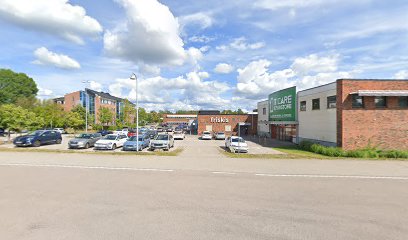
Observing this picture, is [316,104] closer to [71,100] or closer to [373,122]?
[373,122]

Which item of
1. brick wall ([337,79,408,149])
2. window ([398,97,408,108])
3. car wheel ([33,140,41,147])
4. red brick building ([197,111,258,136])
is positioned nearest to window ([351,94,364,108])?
brick wall ([337,79,408,149])

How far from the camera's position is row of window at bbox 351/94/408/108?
1933 cm

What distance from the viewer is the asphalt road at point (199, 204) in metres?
4.91

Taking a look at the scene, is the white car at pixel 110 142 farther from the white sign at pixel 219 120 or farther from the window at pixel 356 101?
the white sign at pixel 219 120

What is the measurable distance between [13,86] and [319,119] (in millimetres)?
77952

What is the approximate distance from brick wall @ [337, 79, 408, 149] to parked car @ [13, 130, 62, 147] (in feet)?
90.4

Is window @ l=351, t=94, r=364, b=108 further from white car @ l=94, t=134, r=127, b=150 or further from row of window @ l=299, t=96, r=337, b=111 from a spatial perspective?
white car @ l=94, t=134, r=127, b=150

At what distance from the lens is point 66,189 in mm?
7914

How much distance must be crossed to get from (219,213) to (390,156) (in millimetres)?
16957

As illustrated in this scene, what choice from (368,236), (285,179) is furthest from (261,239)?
(285,179)

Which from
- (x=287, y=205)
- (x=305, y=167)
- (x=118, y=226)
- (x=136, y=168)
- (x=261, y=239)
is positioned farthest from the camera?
(x=305, y=167)

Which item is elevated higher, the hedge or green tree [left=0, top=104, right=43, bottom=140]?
green tree [left=0, top=104, right=43, bottom=140]

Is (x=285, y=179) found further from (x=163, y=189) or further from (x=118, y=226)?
(x=118, y=226)

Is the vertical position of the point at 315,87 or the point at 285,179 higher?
the point at 315,87
